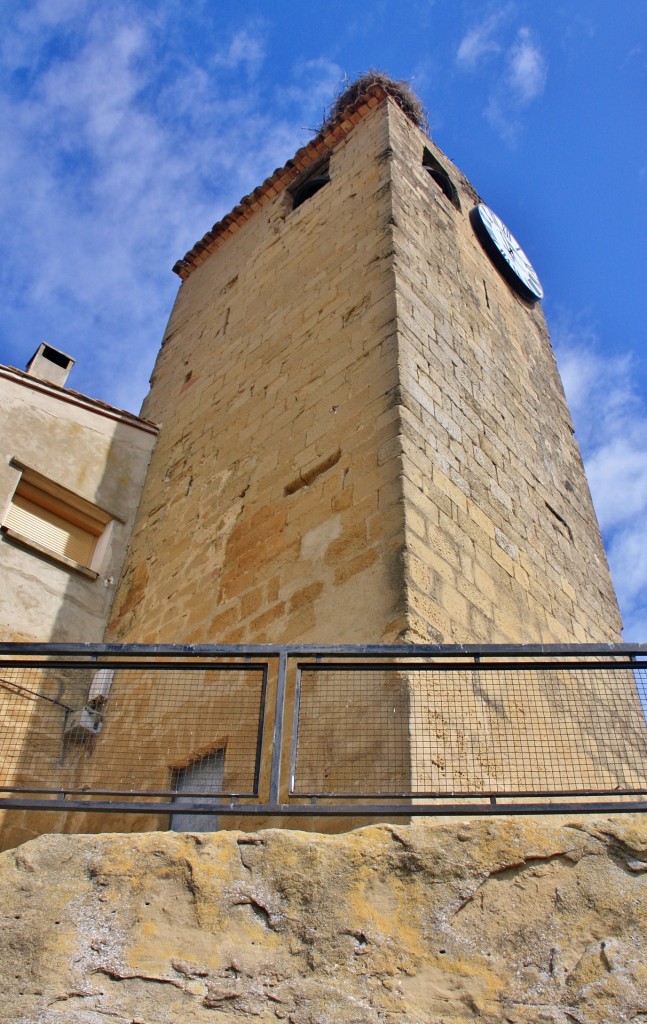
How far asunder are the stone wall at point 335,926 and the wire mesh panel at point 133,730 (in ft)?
5.09

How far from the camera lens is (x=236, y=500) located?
686 cm

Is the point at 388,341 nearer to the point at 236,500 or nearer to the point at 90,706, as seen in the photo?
the point at 236,500

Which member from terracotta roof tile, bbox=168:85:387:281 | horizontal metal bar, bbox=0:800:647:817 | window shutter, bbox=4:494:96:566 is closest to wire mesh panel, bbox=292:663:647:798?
horizontal metal bar, bbox=0:800:647:817

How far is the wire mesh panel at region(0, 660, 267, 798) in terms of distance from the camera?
4945mm

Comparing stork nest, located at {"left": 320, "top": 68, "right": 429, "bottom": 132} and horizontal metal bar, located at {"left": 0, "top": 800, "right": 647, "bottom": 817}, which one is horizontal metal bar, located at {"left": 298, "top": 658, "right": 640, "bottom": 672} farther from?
stork nest, located at {"left": 320, "top": 68, "right": 429, "bottom": 132}

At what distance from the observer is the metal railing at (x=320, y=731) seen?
347 centimetres

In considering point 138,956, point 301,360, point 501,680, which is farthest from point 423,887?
point 301,360

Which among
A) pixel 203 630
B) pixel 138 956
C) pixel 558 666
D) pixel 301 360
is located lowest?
pixel 138 956

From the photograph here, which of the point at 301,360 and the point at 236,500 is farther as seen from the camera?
the point at 301,360

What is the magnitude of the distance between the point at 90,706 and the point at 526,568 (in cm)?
302

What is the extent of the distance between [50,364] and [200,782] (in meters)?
5.61

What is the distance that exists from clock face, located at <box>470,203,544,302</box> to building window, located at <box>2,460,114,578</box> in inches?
195

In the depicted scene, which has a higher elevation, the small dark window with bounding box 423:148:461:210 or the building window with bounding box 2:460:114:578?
the small dark window with bounding box 423:148:461:210

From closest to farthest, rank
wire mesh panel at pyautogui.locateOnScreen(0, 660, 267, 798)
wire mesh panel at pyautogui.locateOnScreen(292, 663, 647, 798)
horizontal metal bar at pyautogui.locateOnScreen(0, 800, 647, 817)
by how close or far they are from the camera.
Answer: horizontal metal bar at pyautogui.locateOnScreen(0, 800, 647, 817) < wire mesh panel at pyautogui.locateOnScreen(292, 663, 647, 798) < wire mesh panel at pyautogui.locateOnScreen(0, 660, 267, 798)
